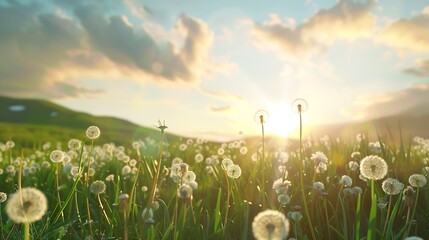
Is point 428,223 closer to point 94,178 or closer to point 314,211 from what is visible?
point 314,211

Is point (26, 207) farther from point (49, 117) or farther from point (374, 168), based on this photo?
point (49, 117)

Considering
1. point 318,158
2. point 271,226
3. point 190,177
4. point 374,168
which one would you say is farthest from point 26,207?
point 318,158

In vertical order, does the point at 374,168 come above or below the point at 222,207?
Answer: above

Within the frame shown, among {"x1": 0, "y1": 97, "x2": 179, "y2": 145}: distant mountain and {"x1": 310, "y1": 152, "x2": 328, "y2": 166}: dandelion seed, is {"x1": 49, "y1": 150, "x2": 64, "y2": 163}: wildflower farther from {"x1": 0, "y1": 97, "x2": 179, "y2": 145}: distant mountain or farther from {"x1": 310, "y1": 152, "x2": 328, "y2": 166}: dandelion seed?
{"x1": 0, "y1": 97, "x2": 179, "y2": 145}: distant mountain

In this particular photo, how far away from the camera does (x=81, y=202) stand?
4219mm

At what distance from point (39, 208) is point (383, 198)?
2.50 meters

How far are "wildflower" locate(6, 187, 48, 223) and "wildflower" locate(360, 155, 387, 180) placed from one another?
1909 mm

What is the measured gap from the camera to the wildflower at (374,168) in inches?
108

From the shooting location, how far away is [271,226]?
5.47ft

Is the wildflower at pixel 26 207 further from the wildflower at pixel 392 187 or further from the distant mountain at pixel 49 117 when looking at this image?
the distant mountain at pixel 49 117

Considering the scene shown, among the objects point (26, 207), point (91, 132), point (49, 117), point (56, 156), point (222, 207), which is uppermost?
point (49, 117)

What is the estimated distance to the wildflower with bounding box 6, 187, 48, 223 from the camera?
1.74m

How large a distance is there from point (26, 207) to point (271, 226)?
3.08 ft

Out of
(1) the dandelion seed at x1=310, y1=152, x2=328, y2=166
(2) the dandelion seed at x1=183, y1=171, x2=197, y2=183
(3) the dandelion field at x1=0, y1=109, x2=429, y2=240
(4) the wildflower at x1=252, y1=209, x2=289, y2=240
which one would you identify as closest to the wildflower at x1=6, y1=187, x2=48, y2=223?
(3) the dandelion field at x1=0, y1=109, x2=429, y2=240
